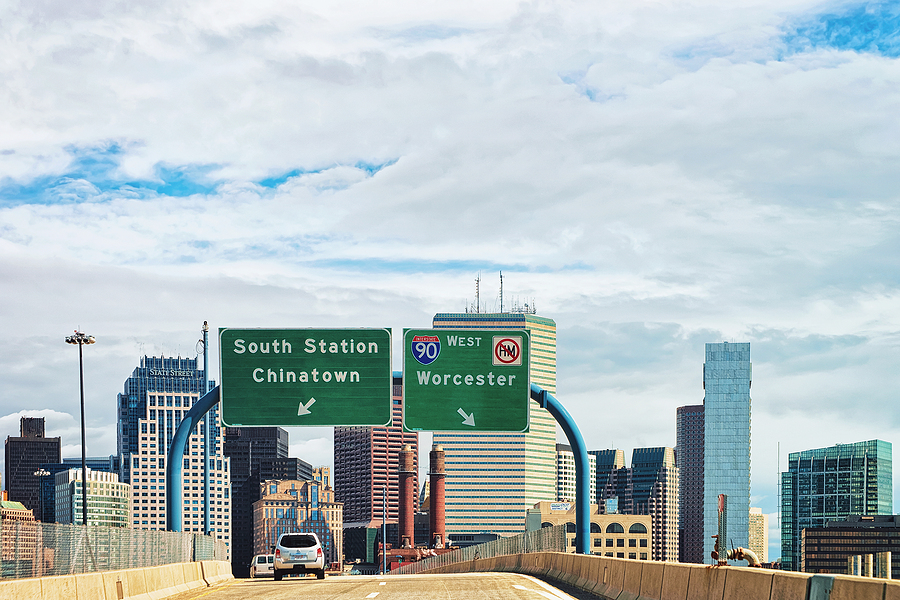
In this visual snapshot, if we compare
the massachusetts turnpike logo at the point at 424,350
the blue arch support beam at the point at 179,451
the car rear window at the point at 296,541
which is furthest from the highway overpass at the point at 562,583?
the massachusetts turnpike logo at the point at 424,350

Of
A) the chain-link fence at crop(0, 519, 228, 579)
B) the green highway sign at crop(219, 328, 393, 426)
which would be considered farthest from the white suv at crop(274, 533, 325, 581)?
the green highway sign at crop(219, 328, 393, 426)

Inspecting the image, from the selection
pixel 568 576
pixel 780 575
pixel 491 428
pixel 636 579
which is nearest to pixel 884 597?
pixel 780 575

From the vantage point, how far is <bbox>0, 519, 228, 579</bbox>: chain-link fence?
20078 mm

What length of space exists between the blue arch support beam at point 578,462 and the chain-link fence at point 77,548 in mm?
11399

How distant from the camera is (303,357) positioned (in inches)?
1352

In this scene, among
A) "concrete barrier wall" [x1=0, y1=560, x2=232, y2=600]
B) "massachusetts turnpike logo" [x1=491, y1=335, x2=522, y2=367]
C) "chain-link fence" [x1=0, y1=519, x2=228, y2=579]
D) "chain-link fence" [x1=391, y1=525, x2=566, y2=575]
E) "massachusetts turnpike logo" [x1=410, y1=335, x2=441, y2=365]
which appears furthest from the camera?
"chain-link fence" [x1=391, y1=525, x2=566, y2=575]

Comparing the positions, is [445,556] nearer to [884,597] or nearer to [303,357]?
[303,357]

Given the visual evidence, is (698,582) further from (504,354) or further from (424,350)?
(424,350)

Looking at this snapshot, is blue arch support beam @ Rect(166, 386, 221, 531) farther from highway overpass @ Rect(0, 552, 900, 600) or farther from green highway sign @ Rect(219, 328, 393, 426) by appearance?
highway overpass @ Rect(0, 552, 900, 600)

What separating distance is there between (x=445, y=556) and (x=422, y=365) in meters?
50.1

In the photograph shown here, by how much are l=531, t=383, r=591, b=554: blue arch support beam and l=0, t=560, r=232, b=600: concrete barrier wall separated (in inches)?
430

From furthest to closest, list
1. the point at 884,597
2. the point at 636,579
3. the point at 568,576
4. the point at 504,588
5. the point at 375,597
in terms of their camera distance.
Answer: the point at 568,576
the point at 504,588
the point at 375,597
the point at 636,579
the point at 884,597

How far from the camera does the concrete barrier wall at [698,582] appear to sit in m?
11.4

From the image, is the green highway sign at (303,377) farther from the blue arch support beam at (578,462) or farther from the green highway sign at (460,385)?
the blue arch support beam at (578,462)
